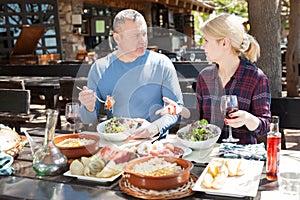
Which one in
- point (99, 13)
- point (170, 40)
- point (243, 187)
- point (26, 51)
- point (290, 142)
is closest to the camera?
point (243, 187)

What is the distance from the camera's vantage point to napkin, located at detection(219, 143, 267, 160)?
66.4 inches

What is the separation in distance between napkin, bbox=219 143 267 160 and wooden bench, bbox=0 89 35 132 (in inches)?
89.0

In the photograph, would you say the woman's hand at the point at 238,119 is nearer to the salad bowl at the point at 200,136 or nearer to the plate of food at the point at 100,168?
the salad bowl at the point at 200,136

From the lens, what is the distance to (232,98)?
1.72 meters

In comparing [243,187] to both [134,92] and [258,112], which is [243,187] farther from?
[134,92]

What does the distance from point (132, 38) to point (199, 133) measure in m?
0.75

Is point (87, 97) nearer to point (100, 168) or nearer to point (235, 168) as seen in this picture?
point (100, 168)

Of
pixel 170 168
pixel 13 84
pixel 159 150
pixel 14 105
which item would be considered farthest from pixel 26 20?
pixel 170 168

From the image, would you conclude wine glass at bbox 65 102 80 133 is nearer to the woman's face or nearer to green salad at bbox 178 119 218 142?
green salad at bbox 178 119 218 142

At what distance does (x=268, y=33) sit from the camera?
3346mm

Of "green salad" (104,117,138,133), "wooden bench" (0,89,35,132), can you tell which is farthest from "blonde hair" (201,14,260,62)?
"wooden bench" (0,89,35,132)

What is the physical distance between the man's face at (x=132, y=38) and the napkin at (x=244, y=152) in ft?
2.72

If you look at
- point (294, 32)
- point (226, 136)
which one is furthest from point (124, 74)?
point (294, 32)

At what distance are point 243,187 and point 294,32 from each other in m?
5.32
